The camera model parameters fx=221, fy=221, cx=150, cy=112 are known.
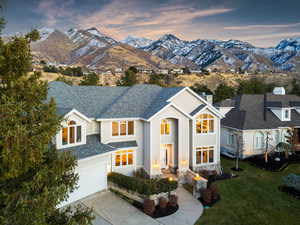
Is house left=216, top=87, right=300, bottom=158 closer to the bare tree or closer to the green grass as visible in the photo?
the bare tree

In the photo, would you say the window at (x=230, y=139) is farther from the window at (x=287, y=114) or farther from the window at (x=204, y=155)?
the window at (x=287, y=114)

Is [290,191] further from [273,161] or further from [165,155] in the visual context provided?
[165,155]

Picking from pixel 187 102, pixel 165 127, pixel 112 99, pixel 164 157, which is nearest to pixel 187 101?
pixel 187 102

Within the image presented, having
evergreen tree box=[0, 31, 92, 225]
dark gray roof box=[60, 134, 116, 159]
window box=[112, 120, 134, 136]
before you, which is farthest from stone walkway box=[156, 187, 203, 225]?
evergreen tree box=[0, 31, 92, 225]

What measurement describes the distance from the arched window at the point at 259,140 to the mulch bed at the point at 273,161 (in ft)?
4.09

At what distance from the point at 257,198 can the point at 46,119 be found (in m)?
14.9

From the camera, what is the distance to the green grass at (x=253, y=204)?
12.6 metres

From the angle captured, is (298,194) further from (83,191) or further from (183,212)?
(83,191)

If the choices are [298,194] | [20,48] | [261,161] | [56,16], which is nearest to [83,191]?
[20,48]

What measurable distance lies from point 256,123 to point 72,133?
1979 centimetres

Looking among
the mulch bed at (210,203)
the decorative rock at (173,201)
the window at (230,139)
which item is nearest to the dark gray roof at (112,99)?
the decorative rock at (173,201)

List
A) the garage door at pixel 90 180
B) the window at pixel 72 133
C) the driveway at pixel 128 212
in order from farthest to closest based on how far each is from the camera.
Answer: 1. the window at pixel 72 133
2. the garage door at pixel 90 180
3. the driveway at pixel 128 212

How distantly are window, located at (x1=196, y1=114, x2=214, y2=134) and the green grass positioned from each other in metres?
4.59

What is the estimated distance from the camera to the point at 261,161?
22.4m
